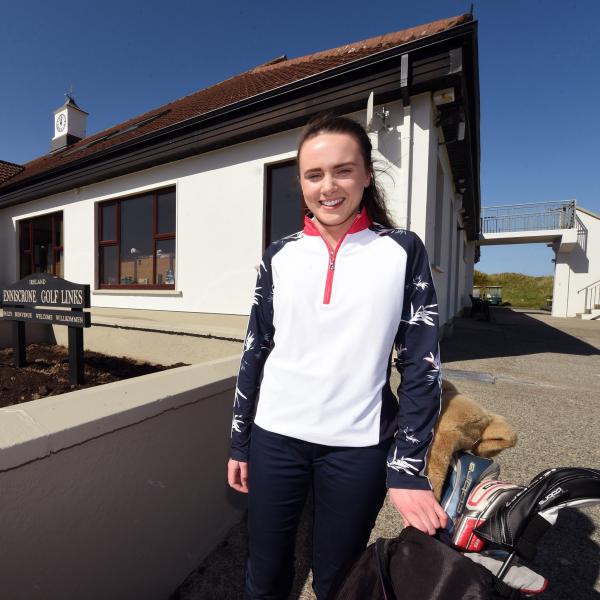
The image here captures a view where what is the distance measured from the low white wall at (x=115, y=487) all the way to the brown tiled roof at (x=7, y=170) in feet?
47.4

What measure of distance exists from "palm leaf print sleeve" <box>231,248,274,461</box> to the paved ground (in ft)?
3.07

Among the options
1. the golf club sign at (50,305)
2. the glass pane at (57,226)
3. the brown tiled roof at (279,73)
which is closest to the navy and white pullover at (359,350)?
the golf club sign at (50,305)

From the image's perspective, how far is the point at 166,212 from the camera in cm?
718

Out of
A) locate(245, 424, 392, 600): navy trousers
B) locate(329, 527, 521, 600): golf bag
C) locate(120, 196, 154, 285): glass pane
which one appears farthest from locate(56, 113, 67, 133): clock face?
locate(329, 527, 521, 600): golf bag

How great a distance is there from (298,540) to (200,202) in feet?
19.1

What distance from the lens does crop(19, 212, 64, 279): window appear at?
9.47 metres

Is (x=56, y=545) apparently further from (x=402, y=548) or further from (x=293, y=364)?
(x=402, y=548)

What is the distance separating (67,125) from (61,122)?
42 cm

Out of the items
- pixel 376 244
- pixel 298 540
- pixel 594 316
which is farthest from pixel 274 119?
pixel 594 316

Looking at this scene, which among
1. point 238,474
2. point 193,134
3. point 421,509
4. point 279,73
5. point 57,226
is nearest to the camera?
point 421,509

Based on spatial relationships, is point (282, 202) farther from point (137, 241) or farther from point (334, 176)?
point (334, 176)

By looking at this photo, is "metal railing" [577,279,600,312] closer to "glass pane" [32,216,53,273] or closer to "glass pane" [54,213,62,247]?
"glass pane" [54,213,62,247]

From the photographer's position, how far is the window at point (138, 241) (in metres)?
7.16

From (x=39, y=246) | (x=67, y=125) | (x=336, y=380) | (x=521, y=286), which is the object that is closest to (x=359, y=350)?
(x=336, y=380)
